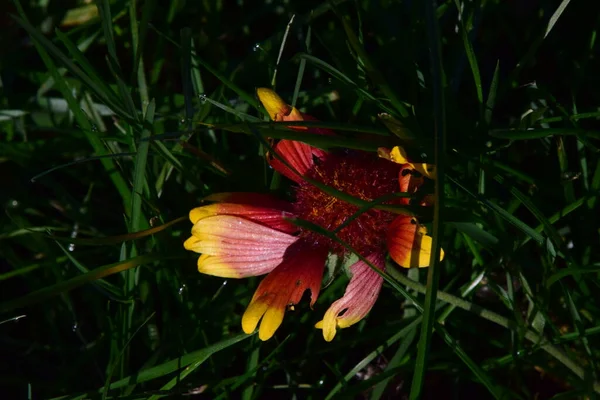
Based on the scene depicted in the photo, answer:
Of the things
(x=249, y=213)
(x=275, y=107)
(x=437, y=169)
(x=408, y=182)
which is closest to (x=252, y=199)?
(x=249, y=213)

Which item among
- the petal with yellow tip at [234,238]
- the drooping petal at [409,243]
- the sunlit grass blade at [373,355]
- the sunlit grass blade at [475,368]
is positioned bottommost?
the sunlit grass blade at [373,355]

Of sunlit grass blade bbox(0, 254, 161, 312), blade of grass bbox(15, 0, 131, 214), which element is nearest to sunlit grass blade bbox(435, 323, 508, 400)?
sunlit grass blade bbox(0, 254, 161, 312)

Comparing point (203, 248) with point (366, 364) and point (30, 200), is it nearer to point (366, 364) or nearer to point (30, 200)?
point (366, 364)

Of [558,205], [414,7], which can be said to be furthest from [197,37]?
[558,205]

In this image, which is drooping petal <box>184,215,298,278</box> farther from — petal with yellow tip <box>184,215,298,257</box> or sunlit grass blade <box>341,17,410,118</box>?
sunlit grass blade <box>341,17,410,118</box>

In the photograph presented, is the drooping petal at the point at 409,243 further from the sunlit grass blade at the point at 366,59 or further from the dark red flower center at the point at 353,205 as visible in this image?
the sunlit grass blade at the point at 366,59

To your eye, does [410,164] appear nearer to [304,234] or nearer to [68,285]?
[304,234]

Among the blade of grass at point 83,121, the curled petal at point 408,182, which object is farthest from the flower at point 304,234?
the blade of grass at point 83,121
